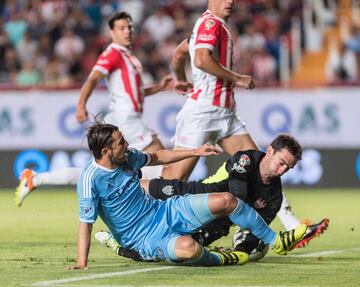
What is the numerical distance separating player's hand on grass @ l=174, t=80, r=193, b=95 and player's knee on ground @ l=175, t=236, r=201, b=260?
3337mm

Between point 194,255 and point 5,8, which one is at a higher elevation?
→ point 5,8

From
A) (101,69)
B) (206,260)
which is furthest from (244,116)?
(206,260)

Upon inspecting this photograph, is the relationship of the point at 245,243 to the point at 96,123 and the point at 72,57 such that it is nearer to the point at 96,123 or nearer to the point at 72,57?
the point at 96,123

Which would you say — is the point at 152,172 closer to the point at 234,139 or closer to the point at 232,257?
the point at 234,139

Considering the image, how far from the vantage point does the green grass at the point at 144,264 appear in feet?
25.7

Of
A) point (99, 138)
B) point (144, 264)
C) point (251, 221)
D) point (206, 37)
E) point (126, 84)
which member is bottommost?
point (144, 264)

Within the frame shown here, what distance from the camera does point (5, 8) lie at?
22859mm

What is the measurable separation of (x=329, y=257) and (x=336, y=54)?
11.5 m

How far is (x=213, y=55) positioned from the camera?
34.9ft

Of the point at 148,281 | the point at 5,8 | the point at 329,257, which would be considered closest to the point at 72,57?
the point at 5,8

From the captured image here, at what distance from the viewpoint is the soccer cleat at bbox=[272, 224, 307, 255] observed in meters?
8.66

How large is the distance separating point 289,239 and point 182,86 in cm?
328

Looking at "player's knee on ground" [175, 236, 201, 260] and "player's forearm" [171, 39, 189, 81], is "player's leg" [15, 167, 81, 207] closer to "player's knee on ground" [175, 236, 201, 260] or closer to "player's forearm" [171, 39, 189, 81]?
"player's forearm" [171, 39, 189, 81]

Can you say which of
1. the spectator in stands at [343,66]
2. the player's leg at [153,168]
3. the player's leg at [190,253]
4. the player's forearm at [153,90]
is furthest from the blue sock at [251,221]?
the spectator in stands at [343,66]
